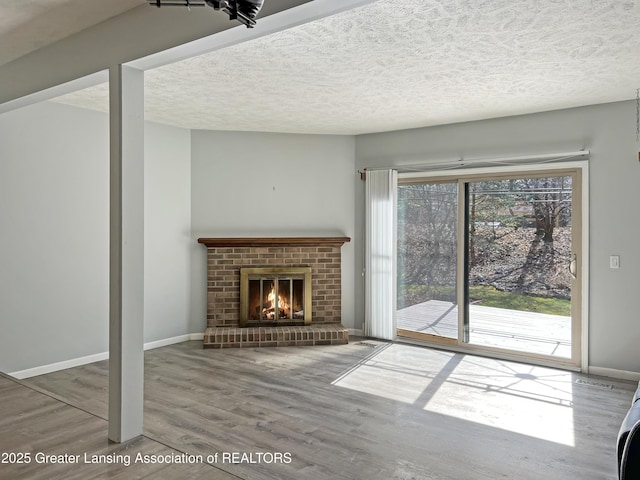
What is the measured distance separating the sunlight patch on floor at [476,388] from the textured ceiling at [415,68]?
2552 mm

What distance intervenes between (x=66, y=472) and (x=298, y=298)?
140 inches

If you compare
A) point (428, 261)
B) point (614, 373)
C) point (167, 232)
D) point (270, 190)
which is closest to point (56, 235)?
point (167, 232)

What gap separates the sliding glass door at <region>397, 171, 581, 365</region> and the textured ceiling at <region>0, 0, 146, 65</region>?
12.5 ft

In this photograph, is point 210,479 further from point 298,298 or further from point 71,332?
point 298,298

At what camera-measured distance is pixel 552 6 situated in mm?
2568

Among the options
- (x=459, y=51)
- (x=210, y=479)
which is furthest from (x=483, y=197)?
(x=210, y=479)

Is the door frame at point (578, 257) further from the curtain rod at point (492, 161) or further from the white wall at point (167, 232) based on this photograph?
the white wall at point (167, 232)

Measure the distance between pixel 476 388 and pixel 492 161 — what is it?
7.75 feet

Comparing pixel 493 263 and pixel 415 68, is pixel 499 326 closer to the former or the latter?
pixel 493 263

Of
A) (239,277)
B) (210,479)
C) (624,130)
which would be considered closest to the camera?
(210,479)

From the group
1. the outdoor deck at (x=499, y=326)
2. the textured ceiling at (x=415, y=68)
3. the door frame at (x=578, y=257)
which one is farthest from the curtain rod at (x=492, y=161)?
the outdoor deck at (x=499, y=326)

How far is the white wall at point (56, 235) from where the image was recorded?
169 inches

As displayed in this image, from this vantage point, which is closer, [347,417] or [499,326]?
[347,417]

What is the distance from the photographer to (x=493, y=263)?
5152 mm
